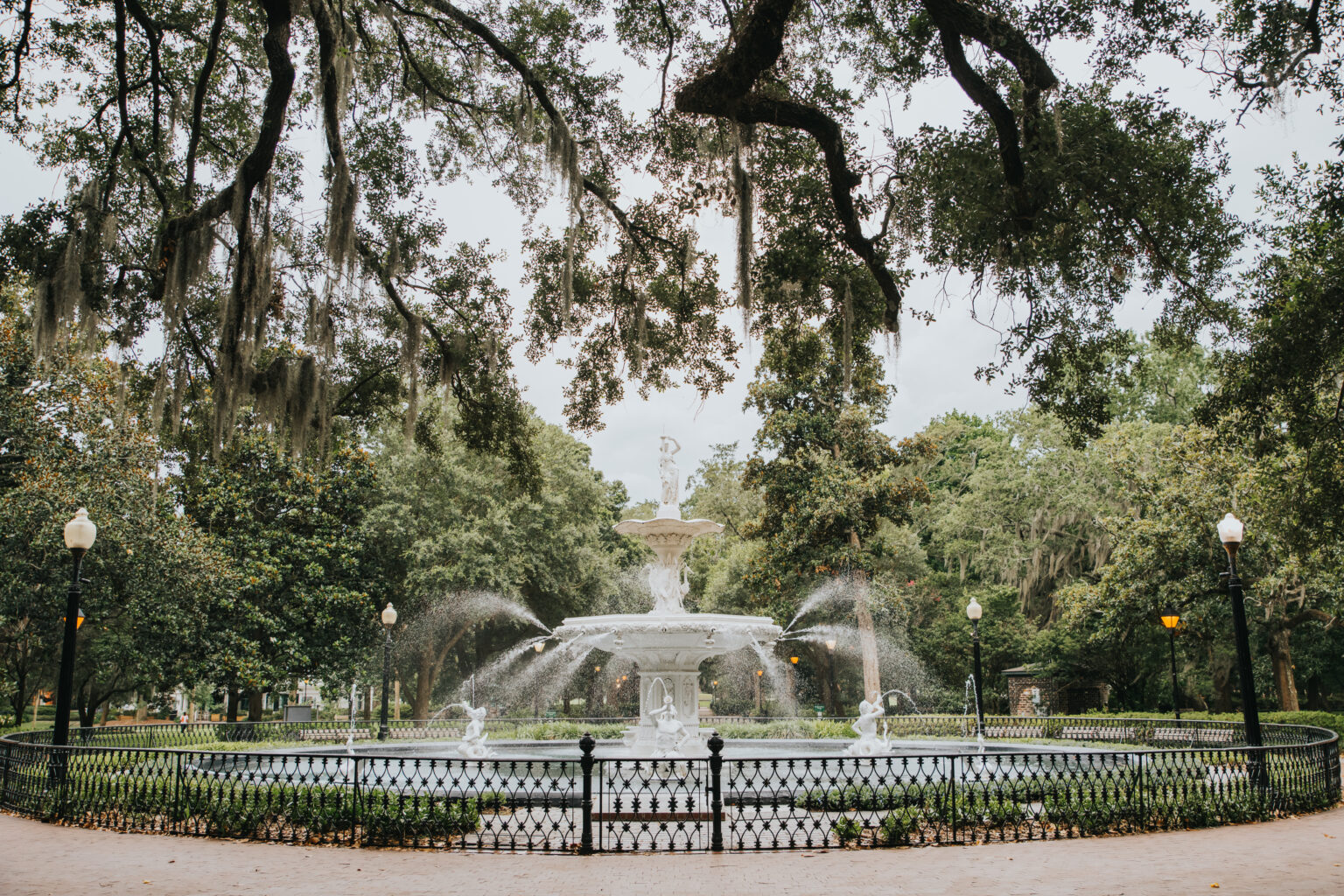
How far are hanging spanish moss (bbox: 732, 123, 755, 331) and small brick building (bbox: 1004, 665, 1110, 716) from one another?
95.3ft

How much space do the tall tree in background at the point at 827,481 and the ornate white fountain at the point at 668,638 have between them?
1294 cm

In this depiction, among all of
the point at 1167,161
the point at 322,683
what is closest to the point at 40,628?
the point at 322,683

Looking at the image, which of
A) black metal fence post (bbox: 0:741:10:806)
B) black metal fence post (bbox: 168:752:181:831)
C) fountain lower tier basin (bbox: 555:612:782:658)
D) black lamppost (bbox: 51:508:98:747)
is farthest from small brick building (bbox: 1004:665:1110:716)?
black metal fence post (bbox: 0:741:10:806)

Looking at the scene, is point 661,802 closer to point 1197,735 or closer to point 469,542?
point 1197,735

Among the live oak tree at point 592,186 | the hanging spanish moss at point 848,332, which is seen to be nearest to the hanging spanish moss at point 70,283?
the live oak tree at point 592,186

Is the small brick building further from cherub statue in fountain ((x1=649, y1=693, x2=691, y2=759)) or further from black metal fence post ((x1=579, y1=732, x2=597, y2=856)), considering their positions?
black metal fence post ((x1=579, y1=732, x2=597, y2=856))

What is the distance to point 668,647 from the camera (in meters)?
14.1

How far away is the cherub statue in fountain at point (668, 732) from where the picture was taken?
13273 millimetres

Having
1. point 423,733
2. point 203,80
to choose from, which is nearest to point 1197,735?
point 423,733

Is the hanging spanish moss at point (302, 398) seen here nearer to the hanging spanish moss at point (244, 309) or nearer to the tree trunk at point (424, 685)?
the hanging spanish moss at point (244, 309)

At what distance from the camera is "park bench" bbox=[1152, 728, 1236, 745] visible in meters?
17.7

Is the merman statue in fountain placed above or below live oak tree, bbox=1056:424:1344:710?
below

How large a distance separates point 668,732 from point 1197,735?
11.1m

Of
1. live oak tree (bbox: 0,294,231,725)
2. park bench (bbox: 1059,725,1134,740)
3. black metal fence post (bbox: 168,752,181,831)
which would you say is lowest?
park bench (bbox: 1059,725,1134,740)
